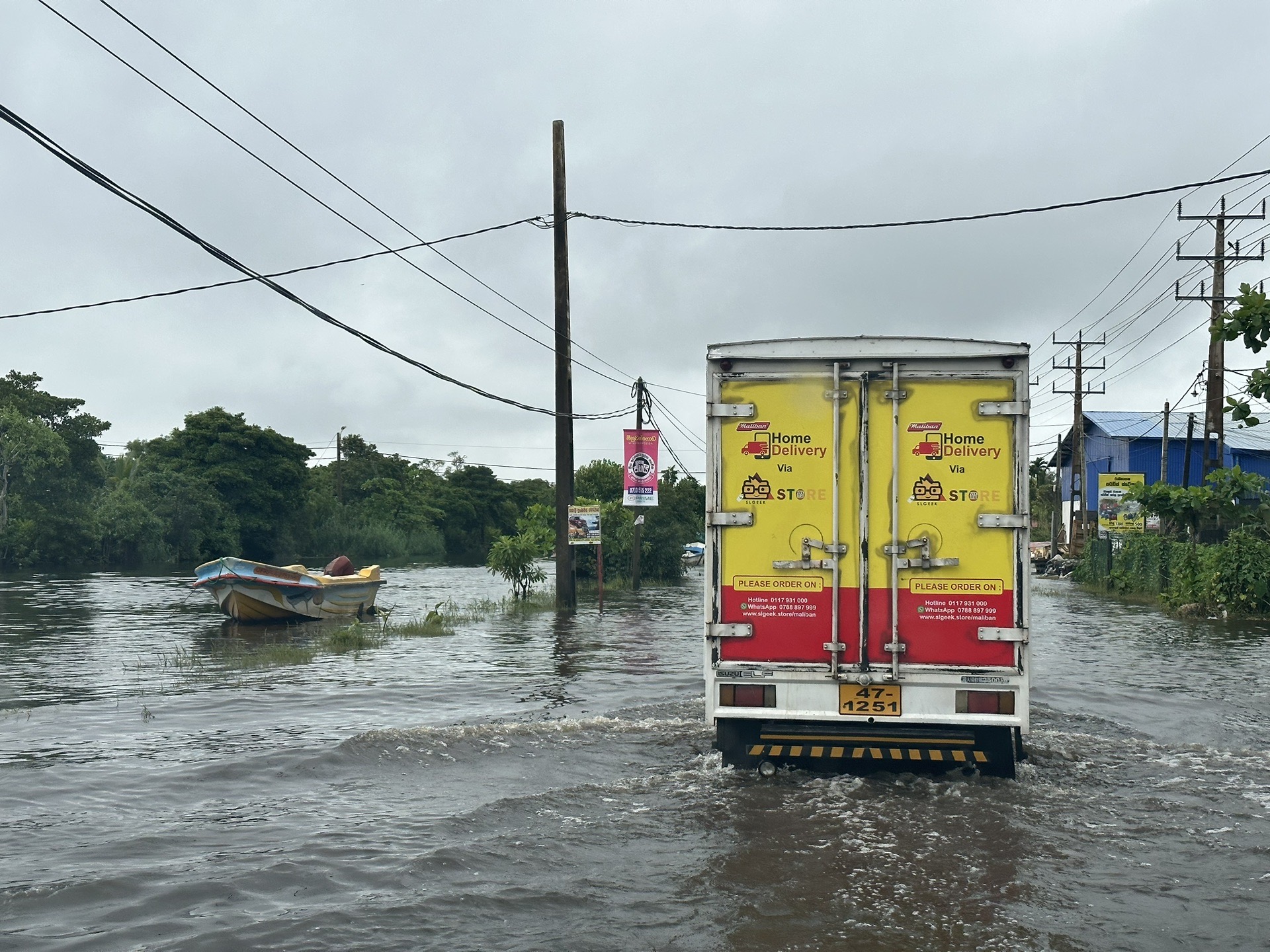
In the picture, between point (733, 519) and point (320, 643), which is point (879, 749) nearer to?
point (733, 519)

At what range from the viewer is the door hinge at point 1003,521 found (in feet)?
26.6

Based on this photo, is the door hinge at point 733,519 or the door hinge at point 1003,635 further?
the door hinge at point 733,519

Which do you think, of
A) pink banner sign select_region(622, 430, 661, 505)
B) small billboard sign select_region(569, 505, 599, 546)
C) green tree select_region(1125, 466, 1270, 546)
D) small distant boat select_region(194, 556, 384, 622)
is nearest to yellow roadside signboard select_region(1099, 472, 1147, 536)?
green tree select_region(1125, 466, 1270, 546)

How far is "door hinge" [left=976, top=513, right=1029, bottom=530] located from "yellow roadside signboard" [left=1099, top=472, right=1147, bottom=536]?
3828 cm

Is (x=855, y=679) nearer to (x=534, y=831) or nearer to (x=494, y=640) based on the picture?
(x=534, y=831)

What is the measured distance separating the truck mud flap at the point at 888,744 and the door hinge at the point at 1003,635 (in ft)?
2.23

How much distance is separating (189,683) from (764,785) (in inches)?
368

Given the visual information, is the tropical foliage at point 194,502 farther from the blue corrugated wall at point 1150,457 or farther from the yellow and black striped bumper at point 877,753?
the yellow and black striped bumper at point 877,753

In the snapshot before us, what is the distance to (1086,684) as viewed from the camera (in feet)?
49.9

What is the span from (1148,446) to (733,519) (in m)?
54.9

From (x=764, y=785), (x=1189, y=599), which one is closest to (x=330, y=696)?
(x=764, y=785)

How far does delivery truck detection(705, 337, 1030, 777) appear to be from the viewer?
323 inches

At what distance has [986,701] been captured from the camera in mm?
8180

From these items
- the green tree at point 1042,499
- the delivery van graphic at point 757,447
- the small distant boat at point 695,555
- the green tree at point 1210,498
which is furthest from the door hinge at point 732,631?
the green tree at point 1042,499
